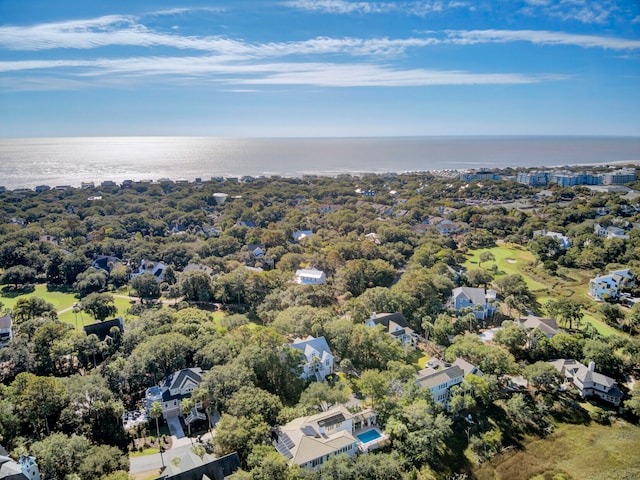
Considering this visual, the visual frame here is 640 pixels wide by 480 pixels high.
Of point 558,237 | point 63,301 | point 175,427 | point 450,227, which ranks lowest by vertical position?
point 175,427

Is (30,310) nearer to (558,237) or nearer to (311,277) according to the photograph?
(311,277)

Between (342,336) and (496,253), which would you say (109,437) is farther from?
(496,253)

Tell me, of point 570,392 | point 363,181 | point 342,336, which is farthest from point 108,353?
point 363,181

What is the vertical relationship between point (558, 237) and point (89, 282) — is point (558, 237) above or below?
above

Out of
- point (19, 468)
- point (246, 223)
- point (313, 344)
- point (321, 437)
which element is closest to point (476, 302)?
point (313, 344)

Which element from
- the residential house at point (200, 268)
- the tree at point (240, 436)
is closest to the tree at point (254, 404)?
the tree at point (240, 436)

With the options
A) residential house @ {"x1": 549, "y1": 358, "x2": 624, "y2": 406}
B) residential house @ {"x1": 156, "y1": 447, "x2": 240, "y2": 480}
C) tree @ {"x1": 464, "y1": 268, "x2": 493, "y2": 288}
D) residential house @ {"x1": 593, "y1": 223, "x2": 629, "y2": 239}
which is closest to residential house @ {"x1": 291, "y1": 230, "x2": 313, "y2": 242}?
tree @ {"x1": 464, "y1": 268, "x2": 493, "y2": 288}

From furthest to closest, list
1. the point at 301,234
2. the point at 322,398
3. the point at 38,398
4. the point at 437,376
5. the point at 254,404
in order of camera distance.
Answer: the point at 301,234 → the point at 437,376 → the point at 322,398 → the point at 254,404 → the point at 38,398
